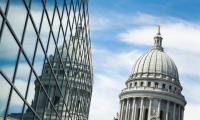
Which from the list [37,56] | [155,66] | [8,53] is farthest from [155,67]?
[8,53]

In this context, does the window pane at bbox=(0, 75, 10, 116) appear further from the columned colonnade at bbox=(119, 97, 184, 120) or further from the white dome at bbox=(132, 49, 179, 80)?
the white dome at bbox=(132, 49, 179, 80)

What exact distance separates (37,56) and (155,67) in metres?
106

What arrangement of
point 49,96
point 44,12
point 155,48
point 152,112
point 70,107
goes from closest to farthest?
point 44,12 < point 49,96 < point 70,107 < point 152,112 < point 155,48

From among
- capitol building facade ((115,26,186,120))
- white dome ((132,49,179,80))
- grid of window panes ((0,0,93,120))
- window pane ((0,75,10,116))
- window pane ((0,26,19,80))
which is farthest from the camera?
white dome ((132,49,179,80))

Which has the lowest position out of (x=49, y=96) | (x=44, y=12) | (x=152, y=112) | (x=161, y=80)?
(x=49, y=96)

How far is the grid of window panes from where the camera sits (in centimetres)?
1731

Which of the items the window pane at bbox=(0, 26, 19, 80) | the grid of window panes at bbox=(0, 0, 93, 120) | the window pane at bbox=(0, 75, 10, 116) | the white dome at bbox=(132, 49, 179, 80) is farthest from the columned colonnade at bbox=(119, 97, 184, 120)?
the window pane at bbox=(0, 75, 10, 116)

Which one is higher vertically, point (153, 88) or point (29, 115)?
point (153, 88)

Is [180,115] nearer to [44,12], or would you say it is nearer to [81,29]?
[81,29]

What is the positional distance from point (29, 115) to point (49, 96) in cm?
465

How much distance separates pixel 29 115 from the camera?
22516 millimetres

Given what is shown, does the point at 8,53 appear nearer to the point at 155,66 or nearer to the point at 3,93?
the point at 3,93

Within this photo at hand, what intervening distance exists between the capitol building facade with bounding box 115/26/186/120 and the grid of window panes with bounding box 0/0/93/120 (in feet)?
272

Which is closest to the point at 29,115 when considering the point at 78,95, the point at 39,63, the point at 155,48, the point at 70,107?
the point at 39,63
